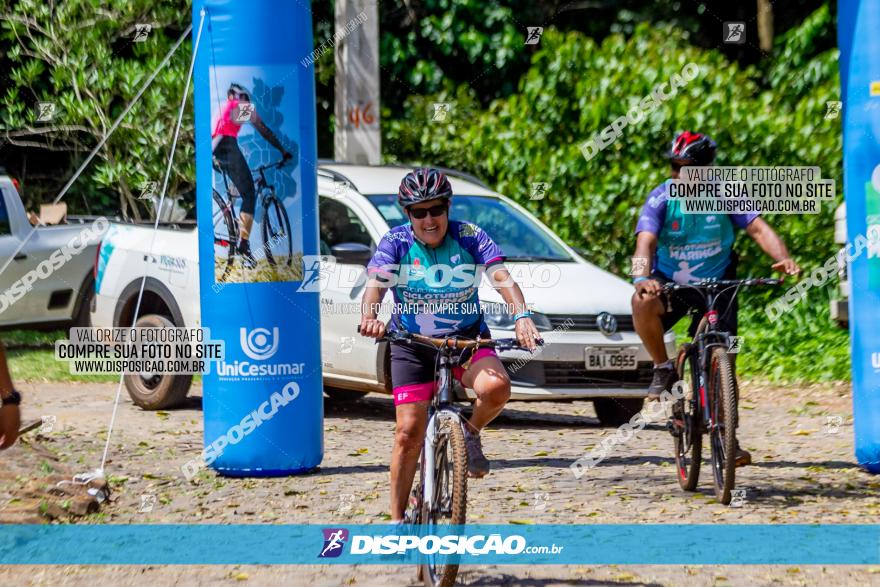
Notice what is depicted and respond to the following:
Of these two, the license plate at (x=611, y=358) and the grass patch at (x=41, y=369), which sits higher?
the license plate at (x=611, y=358)

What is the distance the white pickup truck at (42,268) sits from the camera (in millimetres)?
16938

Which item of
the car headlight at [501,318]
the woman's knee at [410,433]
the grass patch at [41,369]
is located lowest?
the grass patch at [41,369]

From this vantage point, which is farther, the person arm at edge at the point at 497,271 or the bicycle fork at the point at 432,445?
the person arm at edge at the point at 497,271

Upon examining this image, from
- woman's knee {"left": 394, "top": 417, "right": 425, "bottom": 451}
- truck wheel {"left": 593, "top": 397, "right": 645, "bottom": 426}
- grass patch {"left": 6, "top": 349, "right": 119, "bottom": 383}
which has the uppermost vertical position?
woman's knee {"left": 394, "top": 417, "right": 425, "bottom": 451}

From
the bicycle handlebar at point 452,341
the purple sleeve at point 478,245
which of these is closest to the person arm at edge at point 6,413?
the bicycle handlebar at point 452,341

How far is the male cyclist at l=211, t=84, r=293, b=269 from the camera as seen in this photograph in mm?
9047

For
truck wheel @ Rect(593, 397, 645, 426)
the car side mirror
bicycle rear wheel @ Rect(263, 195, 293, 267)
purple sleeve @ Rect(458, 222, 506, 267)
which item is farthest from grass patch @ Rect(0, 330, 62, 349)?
purple sleeve @ Rect(458, 222, 506, 267)

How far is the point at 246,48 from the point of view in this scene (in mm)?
8992

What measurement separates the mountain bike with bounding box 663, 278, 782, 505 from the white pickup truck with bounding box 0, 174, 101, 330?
10.3m

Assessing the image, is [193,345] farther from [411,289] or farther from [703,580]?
[703,580]

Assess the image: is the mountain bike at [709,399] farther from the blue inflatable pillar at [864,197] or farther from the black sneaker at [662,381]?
the blue inflatable pillar at [864,197]

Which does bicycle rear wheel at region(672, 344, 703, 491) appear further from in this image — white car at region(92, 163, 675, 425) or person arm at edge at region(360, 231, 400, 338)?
person arm at edge at region(360, 231, 400, 338)

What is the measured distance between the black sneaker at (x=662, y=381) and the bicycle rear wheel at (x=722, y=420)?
425 mm

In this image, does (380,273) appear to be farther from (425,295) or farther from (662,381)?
(662,381)
